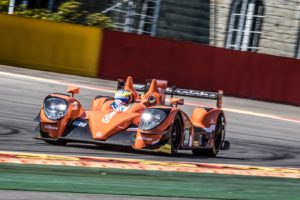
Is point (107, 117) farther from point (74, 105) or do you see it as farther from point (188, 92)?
point (188, 92)

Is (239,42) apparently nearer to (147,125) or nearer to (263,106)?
(263,106)

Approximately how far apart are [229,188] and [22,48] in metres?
15.1

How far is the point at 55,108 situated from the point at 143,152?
3.96 ft

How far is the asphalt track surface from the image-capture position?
10242 mm

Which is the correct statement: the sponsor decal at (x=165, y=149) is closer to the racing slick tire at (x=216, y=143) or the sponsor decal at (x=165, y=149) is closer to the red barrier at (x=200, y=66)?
the racing slick tire at (x=216, y=143)

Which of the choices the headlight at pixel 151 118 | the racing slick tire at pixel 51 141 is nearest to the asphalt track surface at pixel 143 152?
the racing slick tire at pixel 51 141

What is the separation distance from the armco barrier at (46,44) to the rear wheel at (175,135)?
40.0 feet

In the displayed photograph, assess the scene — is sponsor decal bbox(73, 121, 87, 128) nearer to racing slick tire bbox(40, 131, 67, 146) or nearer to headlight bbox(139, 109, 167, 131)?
racing slick tire bbox(40, 131, 67, 146)

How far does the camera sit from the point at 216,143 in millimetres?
11625

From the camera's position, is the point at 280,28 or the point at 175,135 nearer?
the point at 175,135

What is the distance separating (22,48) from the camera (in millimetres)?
22312

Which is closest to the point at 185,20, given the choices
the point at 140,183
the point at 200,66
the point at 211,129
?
the point at 200,66

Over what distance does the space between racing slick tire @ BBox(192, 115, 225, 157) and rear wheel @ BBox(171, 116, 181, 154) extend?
0.90 m

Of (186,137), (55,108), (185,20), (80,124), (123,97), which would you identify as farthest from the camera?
(185,20)
